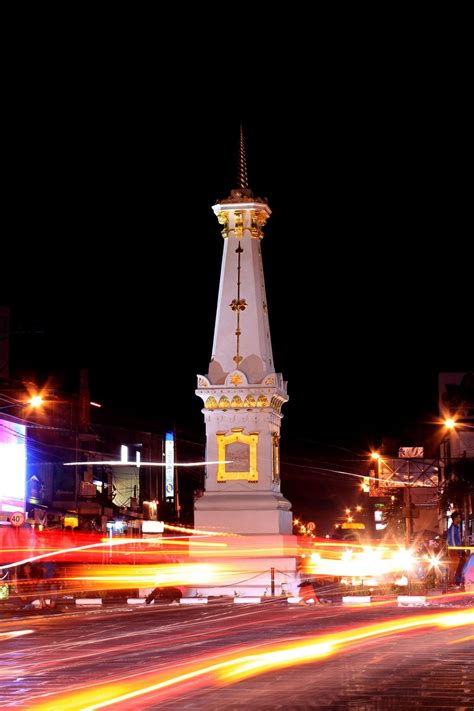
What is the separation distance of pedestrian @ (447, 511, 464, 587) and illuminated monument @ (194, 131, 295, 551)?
7414 mm

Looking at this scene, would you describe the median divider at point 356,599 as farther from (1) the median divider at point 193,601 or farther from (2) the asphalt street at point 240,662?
(2) the asphalt street at point 240,662

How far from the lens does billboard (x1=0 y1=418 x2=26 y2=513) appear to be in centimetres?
5806

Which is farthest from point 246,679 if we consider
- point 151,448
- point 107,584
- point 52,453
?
point 151,448

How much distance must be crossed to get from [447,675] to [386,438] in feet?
321

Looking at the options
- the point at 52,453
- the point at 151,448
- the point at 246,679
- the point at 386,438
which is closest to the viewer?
the point at 246,679

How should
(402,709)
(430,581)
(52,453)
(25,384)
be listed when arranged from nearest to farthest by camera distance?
(402,709)
(430,581)
(25,384)
(52,453)

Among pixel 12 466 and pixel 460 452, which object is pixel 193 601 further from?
pixel 460 452

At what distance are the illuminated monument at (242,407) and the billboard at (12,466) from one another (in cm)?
1067

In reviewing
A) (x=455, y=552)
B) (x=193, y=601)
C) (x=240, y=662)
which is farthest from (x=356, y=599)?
(x=455, y=552)

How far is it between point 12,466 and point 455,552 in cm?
2430

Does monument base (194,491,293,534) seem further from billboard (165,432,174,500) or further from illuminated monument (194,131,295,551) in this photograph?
billboard (165,432,174,500)

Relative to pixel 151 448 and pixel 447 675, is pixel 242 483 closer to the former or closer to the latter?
pixel 447 675

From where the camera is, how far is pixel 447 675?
16.5 metres

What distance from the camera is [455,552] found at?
67062 mm
